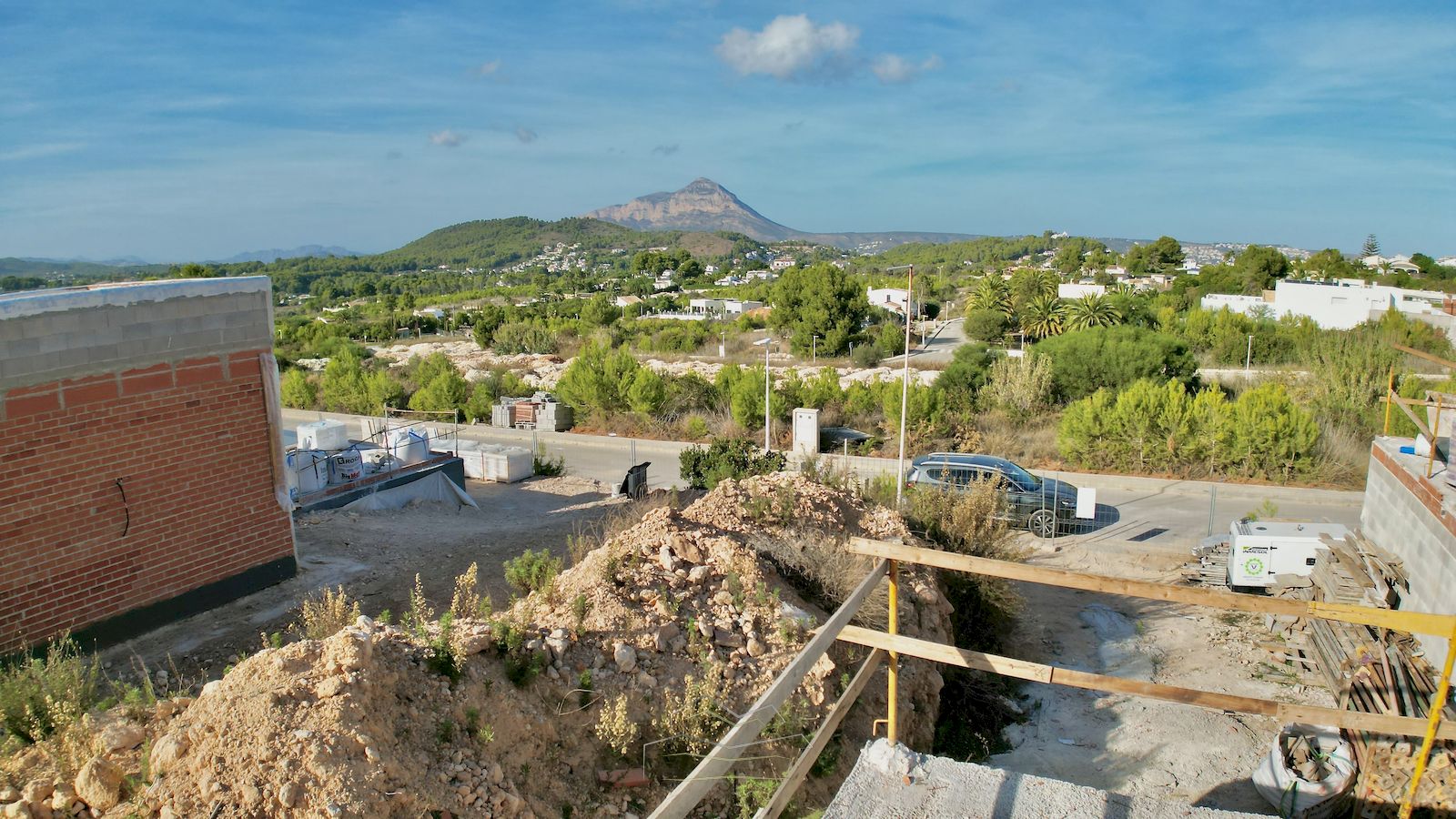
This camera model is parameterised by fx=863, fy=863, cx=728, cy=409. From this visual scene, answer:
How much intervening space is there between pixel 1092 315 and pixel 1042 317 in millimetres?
3998

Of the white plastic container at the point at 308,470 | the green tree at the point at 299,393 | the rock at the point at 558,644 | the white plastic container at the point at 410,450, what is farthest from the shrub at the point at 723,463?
the green tree at the point at 299,393

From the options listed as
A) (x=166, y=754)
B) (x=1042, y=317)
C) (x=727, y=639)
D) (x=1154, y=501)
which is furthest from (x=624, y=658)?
(x=1042, y=317)

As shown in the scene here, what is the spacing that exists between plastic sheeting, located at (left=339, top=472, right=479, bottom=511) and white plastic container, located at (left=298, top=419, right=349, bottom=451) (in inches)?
86.3

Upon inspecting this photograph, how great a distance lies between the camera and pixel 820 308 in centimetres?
5003

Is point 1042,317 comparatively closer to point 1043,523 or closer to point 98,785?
point 1043,523

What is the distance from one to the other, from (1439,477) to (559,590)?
33.3 ft

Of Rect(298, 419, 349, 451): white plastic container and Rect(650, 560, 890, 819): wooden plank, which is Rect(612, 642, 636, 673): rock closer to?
Rect(650, 560, 890, 819): wooden plank

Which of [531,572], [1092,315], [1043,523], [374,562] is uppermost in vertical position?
[531,572]

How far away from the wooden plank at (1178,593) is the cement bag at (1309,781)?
164 inches

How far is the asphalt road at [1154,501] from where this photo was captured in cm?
1688

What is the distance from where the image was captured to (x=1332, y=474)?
66.5ft

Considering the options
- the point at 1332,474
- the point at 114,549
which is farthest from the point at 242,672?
the point at 1332,474

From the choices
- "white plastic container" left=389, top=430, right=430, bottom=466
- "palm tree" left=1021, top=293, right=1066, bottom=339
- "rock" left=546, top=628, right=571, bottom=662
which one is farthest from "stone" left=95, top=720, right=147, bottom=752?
"palm tree" left=1021, top=293, right=1066, bottom=339

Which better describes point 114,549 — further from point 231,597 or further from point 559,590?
point 559,590
